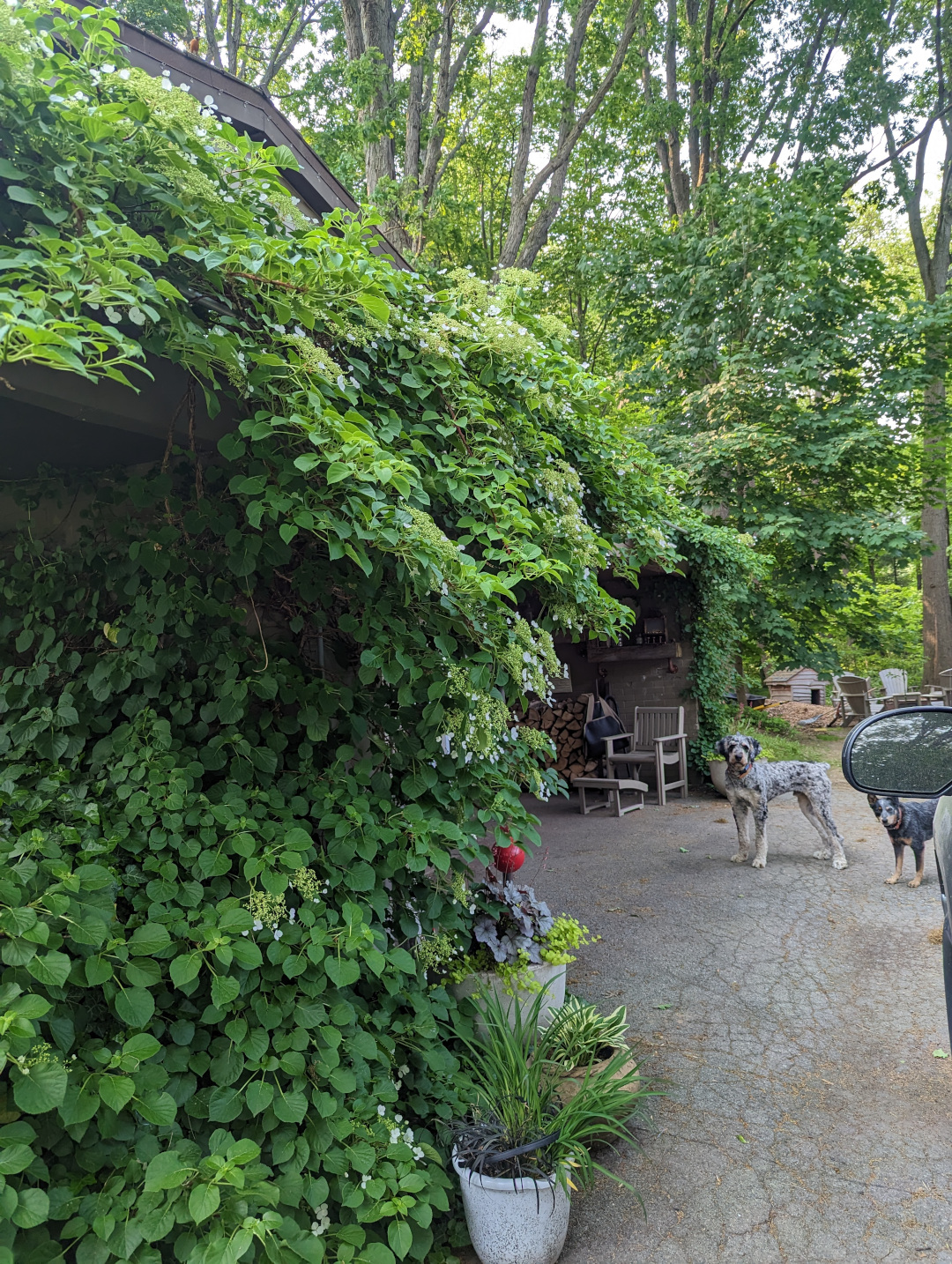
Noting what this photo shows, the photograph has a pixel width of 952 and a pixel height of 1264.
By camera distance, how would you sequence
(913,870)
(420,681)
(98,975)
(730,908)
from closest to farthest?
(98,975)
(420,681)
(730,908)
(913,870)

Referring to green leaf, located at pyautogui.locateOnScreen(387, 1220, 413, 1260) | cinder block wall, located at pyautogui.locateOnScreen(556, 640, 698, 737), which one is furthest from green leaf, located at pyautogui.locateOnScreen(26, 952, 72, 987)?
cinder block wall, located at pyautogui.locateOnScreen(556, 640, 698, 737)

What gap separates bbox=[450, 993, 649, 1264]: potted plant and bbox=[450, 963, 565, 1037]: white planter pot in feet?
0.73

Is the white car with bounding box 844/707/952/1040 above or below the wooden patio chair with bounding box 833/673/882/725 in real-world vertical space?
above

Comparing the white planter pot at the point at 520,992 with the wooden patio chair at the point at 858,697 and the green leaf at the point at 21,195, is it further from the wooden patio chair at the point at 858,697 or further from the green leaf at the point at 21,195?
the wooden patio chair at the point at 858,697

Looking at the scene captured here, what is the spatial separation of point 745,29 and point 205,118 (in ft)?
48.0

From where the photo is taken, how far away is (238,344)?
1.91 meters

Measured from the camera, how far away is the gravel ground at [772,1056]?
2.36 meters

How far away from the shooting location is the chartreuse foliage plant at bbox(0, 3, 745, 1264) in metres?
1.69

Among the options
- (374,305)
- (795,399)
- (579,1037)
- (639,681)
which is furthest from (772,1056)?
(795,399)

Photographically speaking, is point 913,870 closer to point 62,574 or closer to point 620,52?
point 62,574

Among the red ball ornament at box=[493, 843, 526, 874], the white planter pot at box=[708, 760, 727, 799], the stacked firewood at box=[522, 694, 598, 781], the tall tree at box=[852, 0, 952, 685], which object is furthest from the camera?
the tall tree at box=[852, 0, 952, 685]

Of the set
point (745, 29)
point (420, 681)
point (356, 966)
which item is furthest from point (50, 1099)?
point (745, 29)

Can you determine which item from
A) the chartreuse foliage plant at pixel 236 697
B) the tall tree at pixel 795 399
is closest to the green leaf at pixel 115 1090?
the chartreuse foliage plant at pixel 236 697

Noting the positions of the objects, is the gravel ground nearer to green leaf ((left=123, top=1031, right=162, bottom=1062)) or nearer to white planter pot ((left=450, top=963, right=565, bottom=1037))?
white planter pot ((left=450, top=963, right=565, bottom=1037))
